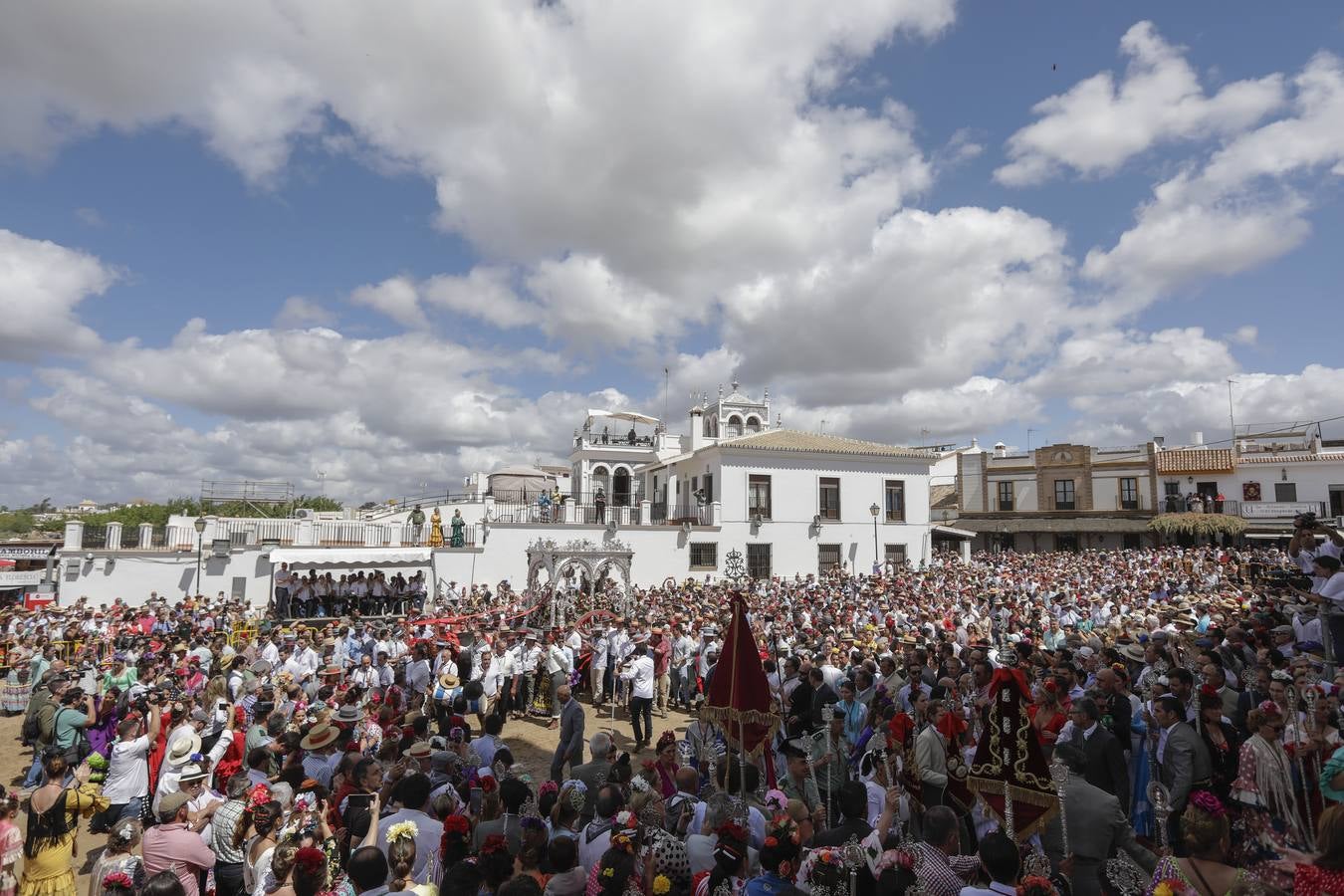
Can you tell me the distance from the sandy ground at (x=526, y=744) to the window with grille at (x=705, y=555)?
1499 cm

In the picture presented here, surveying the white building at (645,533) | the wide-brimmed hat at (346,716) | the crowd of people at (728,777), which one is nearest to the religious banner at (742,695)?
the crowd of people at (728,777)

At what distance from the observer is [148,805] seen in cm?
683

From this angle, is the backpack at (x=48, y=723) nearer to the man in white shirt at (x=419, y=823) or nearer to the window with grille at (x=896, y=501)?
the man in white shirt at (x=419, y=823)

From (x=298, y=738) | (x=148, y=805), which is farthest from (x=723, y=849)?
(x=148, y=805)

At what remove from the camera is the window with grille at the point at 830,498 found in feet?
98.3

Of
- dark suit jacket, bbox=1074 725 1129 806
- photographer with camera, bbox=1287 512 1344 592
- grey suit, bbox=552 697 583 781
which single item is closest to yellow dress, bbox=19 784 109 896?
grey suit, bbox=552 697 583 781

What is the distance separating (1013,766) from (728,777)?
247 centimetres

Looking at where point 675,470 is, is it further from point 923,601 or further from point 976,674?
point 976,674

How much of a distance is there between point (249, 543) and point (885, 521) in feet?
81.2

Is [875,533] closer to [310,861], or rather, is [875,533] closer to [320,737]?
[320,737]

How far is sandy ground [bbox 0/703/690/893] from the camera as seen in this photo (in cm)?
778

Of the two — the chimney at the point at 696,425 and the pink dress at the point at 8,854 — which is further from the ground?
the chimney at the point at 696,425

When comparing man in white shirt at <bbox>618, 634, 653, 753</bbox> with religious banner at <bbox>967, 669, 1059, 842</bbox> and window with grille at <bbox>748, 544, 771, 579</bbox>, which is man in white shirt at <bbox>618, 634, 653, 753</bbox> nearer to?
religious banner at <bbox>967, 669, 1059, 842</bbox>

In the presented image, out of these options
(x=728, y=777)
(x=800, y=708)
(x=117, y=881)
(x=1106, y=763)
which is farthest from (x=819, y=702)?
(x=117, y=881)
